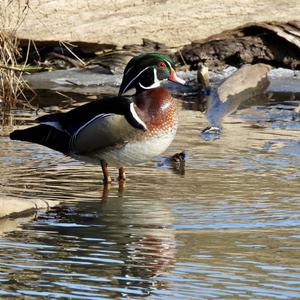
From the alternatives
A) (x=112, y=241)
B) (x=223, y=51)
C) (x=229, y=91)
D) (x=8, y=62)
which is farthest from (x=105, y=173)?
(x=223, y=51)

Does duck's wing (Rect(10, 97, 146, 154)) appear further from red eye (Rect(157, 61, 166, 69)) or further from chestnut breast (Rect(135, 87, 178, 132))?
red eye (Rect(157, 61, 166, 69))

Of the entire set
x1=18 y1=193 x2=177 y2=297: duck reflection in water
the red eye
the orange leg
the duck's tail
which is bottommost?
x1=18 y1=193 x2=177 y2=297: duck reflection in water

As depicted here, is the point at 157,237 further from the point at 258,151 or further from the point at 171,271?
the point at 258,151

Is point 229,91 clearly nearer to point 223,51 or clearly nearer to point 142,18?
point 223,51

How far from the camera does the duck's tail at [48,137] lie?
737 centimetres

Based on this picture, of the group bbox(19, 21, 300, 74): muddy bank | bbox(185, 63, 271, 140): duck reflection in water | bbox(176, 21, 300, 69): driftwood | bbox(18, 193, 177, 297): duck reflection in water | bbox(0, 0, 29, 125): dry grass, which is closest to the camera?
bbox(18, 193, 177, 297): duck reflection in water

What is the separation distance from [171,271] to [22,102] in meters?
5.83

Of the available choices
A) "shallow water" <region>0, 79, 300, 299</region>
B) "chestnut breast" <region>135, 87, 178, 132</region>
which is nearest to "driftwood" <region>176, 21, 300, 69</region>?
"shallow water" <region>0, 79, 300, 299</region>

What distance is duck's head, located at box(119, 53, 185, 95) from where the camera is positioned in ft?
23.9

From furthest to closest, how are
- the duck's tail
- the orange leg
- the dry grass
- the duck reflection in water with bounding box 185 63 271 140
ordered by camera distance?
the duck reflection in water with bounding box 185 63 271 140, the dry grass, the duck's tail, the orange leg

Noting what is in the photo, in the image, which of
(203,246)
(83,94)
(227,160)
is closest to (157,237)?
(203,246)

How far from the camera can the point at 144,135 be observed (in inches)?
273

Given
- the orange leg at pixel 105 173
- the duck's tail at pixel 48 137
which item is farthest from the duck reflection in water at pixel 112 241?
the duck's tail at pixel 48 137

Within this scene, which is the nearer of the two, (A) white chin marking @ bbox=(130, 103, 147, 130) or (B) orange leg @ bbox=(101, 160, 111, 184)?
(A) white chin marking @ bbox=(130, 103, 147, 130)
